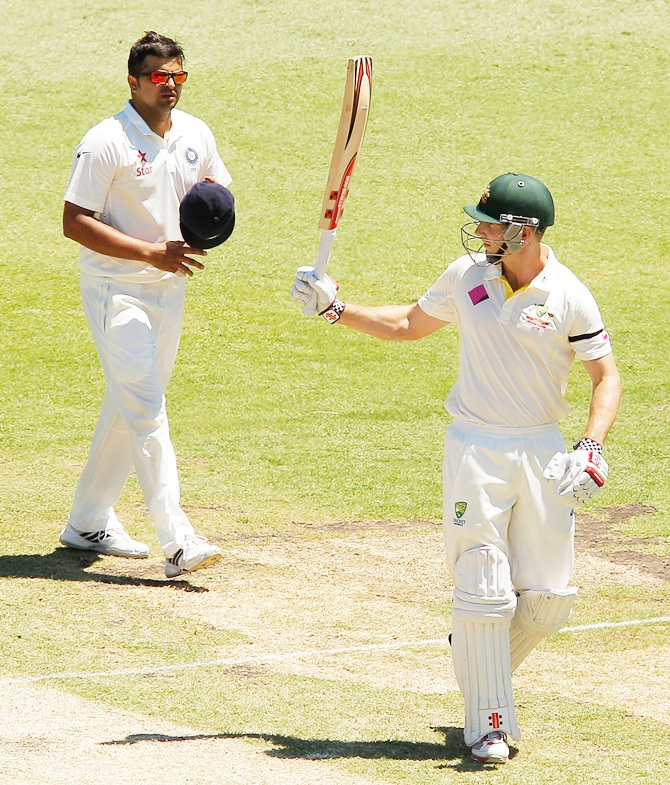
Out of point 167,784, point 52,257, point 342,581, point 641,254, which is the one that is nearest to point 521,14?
point 641,254

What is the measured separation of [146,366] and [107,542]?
41.1 inches

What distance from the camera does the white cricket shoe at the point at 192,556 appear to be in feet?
22.0

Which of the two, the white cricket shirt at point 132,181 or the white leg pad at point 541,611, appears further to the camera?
the white cricket shirt at point 132,181

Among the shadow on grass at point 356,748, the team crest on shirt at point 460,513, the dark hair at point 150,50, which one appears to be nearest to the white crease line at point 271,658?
the shadow on grass at point 356,748

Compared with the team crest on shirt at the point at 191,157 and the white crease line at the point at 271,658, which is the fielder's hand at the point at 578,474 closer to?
the white crease line at the point at 271,658

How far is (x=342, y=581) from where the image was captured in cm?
703

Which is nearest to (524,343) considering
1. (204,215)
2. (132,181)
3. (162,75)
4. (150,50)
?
(204,215)

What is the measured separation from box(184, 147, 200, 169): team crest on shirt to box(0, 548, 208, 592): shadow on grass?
82.5 inches

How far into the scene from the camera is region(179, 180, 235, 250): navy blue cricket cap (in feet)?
22.2

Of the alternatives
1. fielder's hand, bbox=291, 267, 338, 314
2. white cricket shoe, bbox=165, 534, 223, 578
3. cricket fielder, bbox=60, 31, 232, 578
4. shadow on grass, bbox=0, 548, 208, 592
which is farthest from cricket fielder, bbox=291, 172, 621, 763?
shadow on grass, bbox=0, 548, 208, 592

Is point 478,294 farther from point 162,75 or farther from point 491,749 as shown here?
point 162,75

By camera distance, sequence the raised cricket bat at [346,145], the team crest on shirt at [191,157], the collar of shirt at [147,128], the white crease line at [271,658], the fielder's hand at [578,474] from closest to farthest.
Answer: the fielder's hand at [578,474] < the white crease line at [271,658] < the raised cricket bat at [346,145] < the collar of shirt at [147,128] < the team crest on shirt at [191,157]

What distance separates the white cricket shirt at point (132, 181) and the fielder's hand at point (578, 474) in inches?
113

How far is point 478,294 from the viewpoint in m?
5.04
